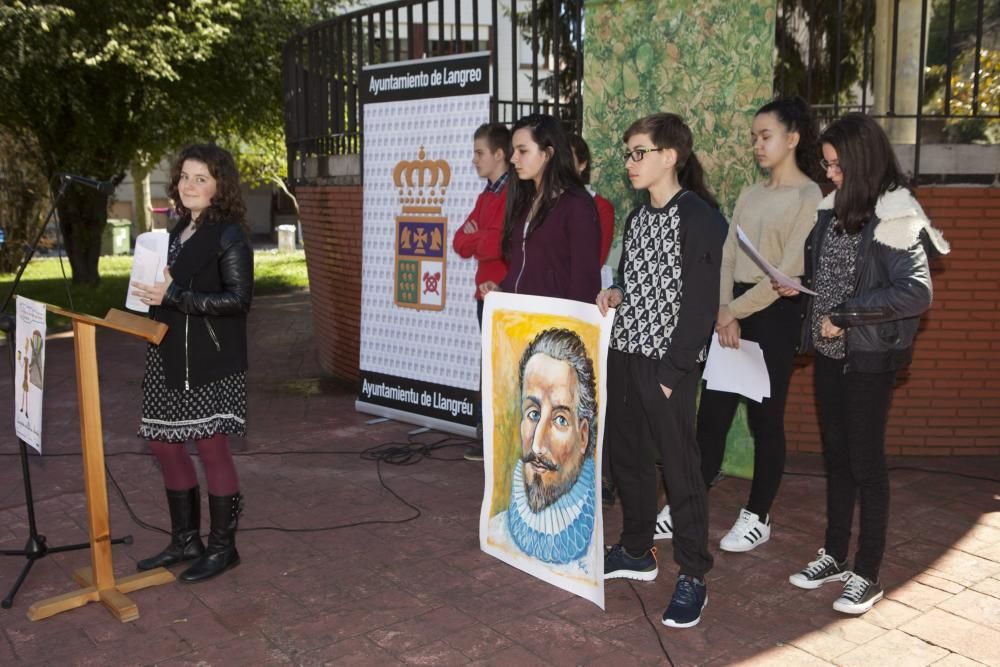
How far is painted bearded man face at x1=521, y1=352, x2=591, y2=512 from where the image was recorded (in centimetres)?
409

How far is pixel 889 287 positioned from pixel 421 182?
13.2 ft

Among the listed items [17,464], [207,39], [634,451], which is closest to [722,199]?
[634,451]

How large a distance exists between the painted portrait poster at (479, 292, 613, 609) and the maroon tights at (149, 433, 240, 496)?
1.16 metres

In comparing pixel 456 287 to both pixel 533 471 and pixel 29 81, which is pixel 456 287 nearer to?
pixel 533 471

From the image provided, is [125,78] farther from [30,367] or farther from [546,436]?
[546,436]

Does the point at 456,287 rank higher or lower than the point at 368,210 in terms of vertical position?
lower

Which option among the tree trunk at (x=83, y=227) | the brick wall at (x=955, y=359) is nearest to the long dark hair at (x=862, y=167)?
the brick wall at (x=955, y=359)

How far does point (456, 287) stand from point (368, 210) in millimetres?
1143

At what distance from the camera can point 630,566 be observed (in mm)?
4324

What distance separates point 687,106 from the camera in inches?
221

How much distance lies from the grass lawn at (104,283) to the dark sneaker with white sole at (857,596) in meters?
11.4

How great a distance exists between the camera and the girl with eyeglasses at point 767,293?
4.41m

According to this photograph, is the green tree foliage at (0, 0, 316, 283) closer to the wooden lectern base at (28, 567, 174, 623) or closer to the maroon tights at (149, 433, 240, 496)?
the maroon tights at (149, 433, 240, 496)

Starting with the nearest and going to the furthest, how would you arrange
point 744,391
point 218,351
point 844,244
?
point 844,244
point 218,351
point 744,391
